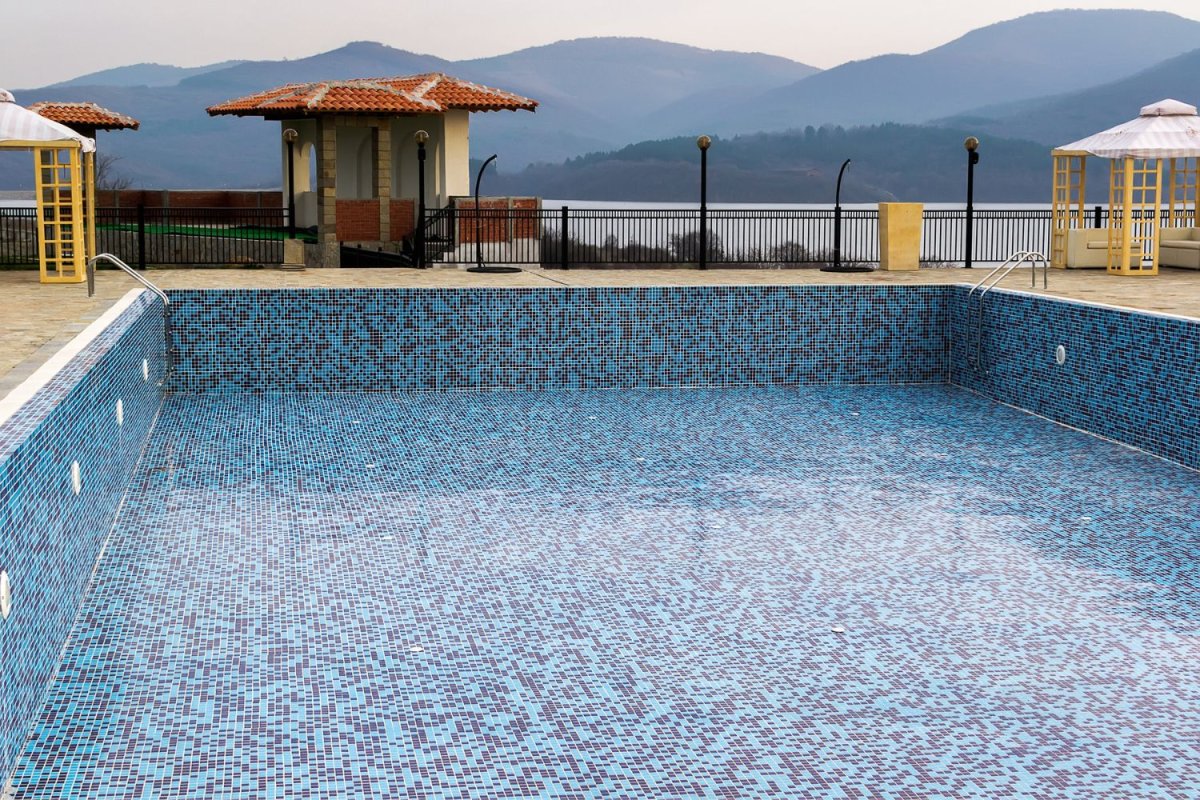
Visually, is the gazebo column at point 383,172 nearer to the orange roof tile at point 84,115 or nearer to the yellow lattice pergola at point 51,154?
the orange roof tile at point 84,115

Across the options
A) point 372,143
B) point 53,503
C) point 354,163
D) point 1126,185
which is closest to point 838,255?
point 1126,185

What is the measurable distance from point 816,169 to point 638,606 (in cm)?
10581

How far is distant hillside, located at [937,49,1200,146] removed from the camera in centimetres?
14712

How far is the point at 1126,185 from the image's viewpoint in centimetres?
1725

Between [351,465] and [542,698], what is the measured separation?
4.82 m

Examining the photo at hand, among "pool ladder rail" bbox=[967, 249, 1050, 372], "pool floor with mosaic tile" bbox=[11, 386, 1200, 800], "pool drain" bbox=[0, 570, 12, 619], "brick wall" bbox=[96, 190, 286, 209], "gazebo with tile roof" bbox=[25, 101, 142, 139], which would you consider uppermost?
"gazebo with tile roof" bbox=[25, 101, 142, 139]

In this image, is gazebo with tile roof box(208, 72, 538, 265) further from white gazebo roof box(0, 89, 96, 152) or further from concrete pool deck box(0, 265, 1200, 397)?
white gazebo roof box(0, 89, 96, 152)

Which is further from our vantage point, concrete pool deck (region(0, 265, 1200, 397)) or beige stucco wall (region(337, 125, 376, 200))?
beige stucco wall (region(337, 125, 376, 200))

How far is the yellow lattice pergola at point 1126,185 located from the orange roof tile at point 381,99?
49.2ft

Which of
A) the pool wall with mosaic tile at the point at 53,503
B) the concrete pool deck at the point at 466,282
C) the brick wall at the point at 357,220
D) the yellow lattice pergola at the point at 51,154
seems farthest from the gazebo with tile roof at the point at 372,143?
the pool wall with mosaic tile at the point at 53,503

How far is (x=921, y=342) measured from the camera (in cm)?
1481

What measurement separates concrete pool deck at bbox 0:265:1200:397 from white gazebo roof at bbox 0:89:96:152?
5.03 ft

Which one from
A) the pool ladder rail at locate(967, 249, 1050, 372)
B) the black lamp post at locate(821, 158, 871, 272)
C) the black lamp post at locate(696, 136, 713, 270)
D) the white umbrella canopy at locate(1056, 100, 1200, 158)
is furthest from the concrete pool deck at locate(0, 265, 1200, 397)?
the black lamp post at locate(696, 136, 713, 270)

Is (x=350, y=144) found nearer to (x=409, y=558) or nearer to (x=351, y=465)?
(x=351, y=465)
